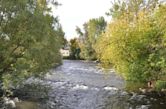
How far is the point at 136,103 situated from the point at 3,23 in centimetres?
1156

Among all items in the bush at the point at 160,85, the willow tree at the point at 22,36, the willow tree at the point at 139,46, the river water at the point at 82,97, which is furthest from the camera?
the willow tree at the point at 139,46

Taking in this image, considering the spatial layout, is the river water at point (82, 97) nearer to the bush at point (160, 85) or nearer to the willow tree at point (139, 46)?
the bush at point (160, 85)

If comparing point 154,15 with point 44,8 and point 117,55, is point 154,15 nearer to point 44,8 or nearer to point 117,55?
point 117,55

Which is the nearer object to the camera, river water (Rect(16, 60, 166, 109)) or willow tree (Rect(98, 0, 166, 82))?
river water (Rect(16, 60, 166, 109))

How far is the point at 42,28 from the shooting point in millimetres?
24406

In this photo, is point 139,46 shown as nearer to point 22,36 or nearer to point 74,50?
point 22,36

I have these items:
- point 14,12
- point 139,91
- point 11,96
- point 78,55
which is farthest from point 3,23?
point 78,55

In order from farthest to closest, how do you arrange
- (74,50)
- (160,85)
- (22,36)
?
(74,50) < (160,85) < (22,36)

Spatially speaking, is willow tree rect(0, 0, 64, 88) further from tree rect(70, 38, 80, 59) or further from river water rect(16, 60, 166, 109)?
tree rect(70, 38, 80, 59)

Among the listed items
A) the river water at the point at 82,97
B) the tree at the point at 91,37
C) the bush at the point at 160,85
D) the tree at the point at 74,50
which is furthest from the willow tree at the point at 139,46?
the tree at the point at 74,50

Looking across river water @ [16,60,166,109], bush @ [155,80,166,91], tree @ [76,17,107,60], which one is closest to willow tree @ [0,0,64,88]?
river water @ [16,60,166,109]

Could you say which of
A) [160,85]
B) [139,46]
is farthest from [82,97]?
[139,46]

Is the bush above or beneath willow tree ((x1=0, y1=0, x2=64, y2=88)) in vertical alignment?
beneath

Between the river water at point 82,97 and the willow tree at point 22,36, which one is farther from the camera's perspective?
the river water at point 82,97
